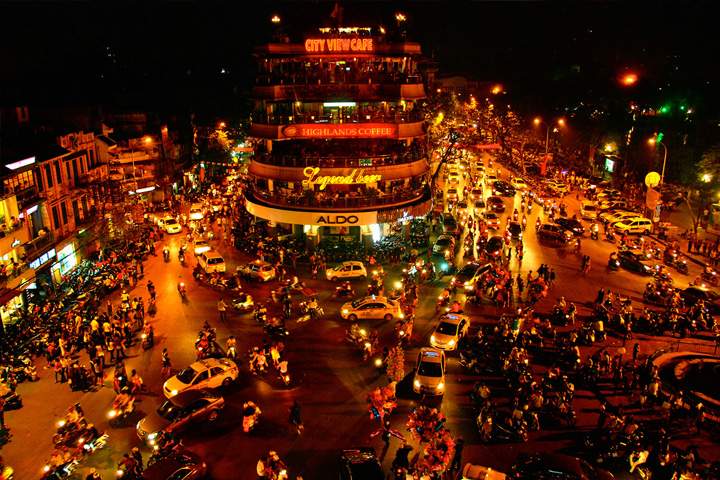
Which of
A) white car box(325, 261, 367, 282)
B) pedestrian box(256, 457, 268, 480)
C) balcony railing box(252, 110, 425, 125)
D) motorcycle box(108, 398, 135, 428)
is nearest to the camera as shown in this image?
pedestrian box(256, 457, 268, 480)

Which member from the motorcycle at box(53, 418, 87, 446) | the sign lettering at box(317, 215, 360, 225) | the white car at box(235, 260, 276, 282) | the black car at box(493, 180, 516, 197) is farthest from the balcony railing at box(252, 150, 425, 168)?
the motorcycle at box(53, 418, 87, 446)

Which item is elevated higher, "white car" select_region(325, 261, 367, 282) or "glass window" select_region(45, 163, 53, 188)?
"glass window" select_region(45, 163, 53, 188)

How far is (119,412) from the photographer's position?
19719 mm

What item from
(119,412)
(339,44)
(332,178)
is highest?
(339,44)

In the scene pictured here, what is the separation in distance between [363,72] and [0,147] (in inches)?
1030

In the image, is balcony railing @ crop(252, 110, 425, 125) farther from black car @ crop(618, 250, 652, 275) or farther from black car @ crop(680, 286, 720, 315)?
black car @ crop(680, 286, 720, 315)

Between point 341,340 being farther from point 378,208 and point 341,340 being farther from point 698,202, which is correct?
point 698,202

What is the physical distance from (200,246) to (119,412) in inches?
865

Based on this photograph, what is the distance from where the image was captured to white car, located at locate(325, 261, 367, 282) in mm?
34781

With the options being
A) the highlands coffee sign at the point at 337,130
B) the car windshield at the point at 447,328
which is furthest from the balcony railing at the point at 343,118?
the car windshield at the point at 447,328

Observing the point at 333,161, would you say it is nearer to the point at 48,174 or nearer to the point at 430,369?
the point at 48,174

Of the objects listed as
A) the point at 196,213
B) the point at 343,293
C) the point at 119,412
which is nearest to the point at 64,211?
the point at 196,213

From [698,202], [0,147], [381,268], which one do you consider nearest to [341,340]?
[381,268]

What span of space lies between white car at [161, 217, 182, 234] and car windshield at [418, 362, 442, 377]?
111 feet
